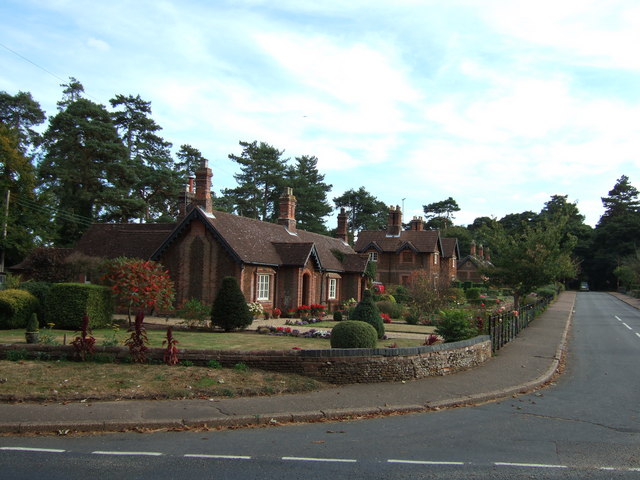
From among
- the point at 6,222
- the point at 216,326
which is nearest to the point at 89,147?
the point at 6,222

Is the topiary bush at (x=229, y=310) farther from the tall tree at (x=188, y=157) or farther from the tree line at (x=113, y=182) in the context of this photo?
the tall tree at (x=188, y=157)

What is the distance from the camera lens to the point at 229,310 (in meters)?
20.8

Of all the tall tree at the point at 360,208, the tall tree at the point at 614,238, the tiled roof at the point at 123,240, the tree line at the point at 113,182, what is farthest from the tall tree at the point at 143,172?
the tall tree at the point at 614,238

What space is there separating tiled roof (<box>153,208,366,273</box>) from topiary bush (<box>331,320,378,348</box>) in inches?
595

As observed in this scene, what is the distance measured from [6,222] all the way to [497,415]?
45.3m

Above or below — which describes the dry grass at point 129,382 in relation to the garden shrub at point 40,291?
below

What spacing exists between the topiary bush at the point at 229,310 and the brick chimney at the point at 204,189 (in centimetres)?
939

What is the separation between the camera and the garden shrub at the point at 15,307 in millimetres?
18781

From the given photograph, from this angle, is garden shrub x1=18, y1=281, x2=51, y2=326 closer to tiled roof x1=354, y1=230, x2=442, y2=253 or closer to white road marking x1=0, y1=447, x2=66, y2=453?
white road marking x1=0, y1=447, x2=66, y2=453

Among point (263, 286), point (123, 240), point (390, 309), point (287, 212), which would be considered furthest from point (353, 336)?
point (287, 212)

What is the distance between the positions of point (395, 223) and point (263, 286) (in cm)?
3133

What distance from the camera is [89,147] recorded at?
155 ft

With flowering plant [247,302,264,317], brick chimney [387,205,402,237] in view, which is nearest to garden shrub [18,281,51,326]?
flowering plant [247,302,264,317]

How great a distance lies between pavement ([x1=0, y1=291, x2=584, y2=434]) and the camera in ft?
27.9
